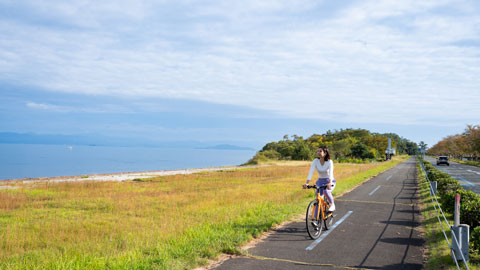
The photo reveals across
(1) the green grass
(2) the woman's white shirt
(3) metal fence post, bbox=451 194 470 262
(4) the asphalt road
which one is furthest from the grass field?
(4) the asphalt road

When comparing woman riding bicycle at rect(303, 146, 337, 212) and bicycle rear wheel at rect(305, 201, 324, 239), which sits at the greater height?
woman riding bicycle at rect(303, 146, 337, 212)

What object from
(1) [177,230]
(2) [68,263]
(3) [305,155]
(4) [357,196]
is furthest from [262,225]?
(3) [305,155]

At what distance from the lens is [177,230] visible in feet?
28.0

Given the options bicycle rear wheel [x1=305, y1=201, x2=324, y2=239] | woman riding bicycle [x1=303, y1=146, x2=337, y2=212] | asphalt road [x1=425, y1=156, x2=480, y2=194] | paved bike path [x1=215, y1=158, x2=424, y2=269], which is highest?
woman riding bicycle [x1=303, y1=146, x2=337, y2=212]

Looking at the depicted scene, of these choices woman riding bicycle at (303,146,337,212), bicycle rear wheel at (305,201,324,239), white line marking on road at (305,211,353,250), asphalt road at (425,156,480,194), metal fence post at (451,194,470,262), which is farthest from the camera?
asphalt road at (425,156,480,194)

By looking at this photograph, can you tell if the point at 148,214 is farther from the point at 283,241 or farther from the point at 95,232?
the point at 283,241

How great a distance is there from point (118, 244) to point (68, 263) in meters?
2.60

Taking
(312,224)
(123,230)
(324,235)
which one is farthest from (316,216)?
(123,230)

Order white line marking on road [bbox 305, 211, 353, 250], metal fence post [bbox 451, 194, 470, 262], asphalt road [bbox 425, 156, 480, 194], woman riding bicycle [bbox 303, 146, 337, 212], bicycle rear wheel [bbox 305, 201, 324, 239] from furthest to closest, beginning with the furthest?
asphalt road [bbox 425, 156, 480, 194], woman riding bicycle [bbox 303, 146, 337, 212], bicycle rear wheel [bbox 305, 201, 324, 239], white line marking on road [bbox 305, 211, 353, 250], metal fence post [bbox 451, 194, 470, 262]

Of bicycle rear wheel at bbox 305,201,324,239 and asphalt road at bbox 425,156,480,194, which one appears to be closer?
bicycle rear wheel at bbox 305,201,324,239

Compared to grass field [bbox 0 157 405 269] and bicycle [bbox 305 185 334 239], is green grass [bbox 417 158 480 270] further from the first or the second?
grass field [bbox 0 157 405 269]

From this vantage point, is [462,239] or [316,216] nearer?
[462,239]

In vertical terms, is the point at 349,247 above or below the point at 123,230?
above

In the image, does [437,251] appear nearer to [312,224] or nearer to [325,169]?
[312,224]
